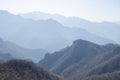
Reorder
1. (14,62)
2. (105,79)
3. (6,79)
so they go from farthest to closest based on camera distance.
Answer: (105,79) → (14,62) → (6,79)

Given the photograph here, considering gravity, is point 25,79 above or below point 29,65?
below

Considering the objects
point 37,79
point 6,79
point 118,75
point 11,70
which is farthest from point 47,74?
point 118,75

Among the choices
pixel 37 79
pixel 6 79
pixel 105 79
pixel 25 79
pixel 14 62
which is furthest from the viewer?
pixel 105 79

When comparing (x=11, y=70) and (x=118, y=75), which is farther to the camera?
(x=118, y=75)

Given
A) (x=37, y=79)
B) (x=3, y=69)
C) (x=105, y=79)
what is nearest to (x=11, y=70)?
(x=3, y=69)

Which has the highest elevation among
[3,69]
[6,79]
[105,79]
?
[105,79]

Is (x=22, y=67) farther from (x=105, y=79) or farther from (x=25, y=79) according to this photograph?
(x=105, y=79)
